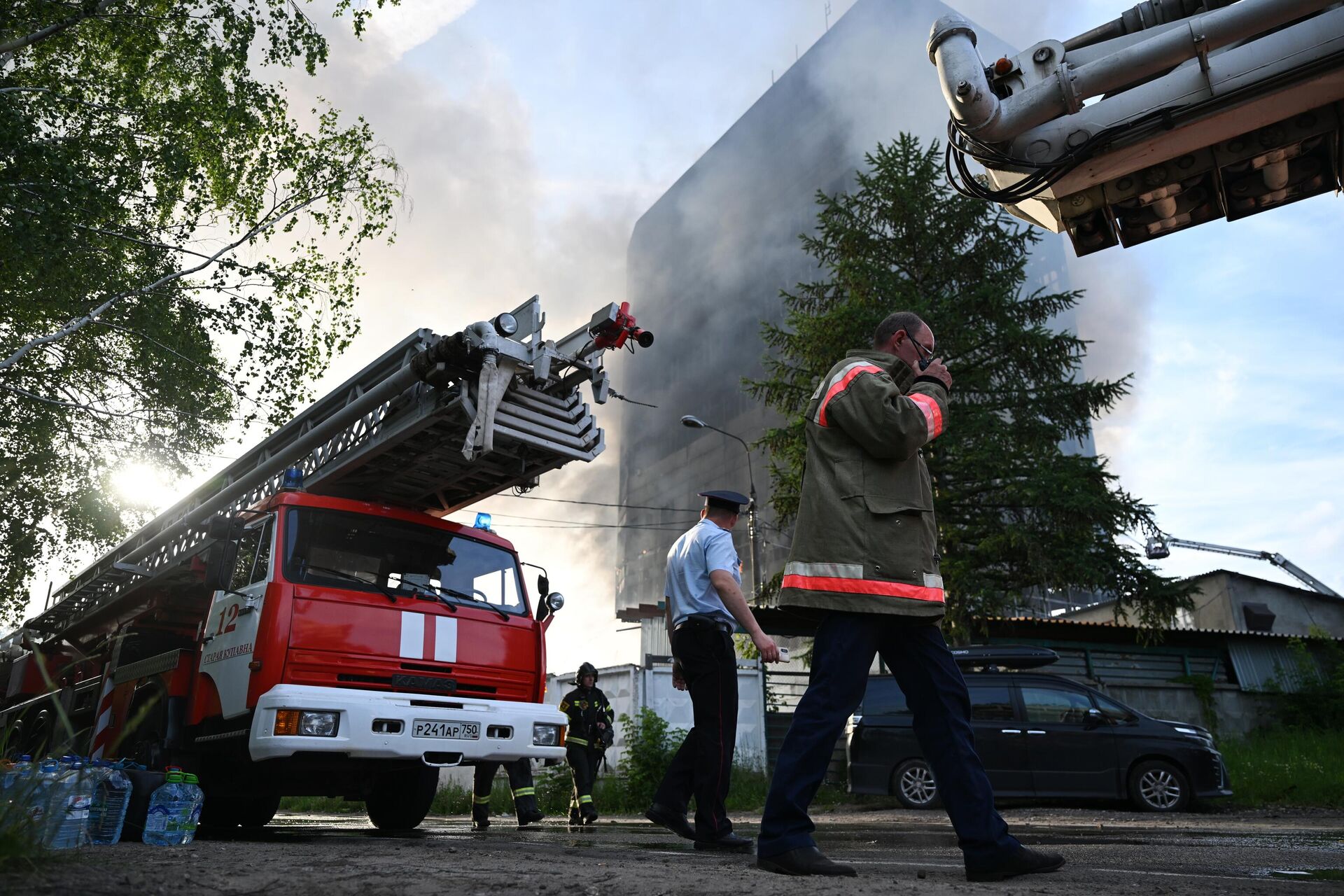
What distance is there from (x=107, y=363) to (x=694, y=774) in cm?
1484

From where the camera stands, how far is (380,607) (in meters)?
6.34

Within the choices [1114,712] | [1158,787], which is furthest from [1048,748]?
[1158,787]

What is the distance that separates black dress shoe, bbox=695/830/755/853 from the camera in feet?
16.0

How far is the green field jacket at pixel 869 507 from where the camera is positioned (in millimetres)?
3303

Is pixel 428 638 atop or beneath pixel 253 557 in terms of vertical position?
beneath

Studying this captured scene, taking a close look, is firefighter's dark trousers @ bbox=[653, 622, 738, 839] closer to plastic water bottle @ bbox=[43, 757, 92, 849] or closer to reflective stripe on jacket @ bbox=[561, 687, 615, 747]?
plastic water bottle @ bbox=[43, 757, 92, 849]

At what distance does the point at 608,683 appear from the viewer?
62.1 feet

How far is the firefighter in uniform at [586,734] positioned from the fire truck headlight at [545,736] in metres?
2.86

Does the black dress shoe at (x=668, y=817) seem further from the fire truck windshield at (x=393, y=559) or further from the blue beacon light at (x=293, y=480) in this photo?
the blue beacon light at (x=293, y=480)

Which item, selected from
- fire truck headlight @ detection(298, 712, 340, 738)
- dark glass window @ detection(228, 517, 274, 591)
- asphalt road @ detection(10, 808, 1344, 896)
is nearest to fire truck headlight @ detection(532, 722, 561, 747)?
asphalt road @ detection(10, 808, 1344, 896)

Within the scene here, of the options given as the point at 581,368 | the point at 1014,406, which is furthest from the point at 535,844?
the point at 1014,406

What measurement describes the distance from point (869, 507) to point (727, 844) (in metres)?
2.39

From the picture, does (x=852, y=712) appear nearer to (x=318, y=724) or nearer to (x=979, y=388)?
(x=318, y=724)

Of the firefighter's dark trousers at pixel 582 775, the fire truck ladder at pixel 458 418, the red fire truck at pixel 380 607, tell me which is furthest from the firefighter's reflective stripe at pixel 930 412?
the firefighter's dark trousers at pixel 582 775
